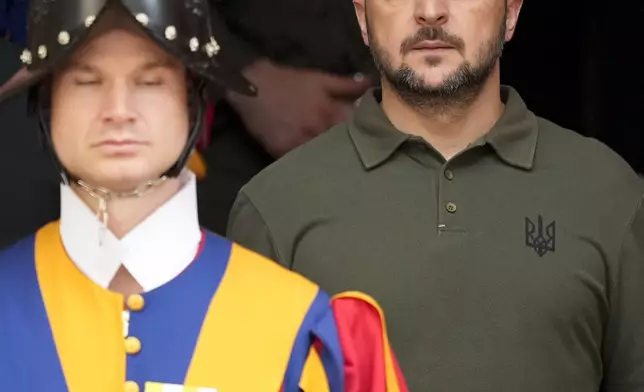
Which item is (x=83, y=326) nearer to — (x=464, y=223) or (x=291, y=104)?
(x=464, y=223)

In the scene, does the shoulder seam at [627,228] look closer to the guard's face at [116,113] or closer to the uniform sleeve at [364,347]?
the uniform sleeve at [364,347]

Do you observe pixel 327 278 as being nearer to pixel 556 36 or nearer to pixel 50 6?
pixel 50 6

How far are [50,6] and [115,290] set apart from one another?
9.6 inches

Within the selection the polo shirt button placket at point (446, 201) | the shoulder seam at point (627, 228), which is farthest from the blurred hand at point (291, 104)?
the shoulder seam at point (627, 228)

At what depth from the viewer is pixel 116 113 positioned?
0.93 meters

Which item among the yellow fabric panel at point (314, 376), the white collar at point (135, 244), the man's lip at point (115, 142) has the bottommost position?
the yellow fabric panel at point (314, 376)

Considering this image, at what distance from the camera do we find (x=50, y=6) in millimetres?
926

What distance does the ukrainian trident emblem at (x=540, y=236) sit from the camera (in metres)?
1.19

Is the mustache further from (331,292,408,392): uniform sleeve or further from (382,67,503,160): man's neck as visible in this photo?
(331,292,408,392): uniform sleeve

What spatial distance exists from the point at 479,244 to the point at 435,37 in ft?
0.73

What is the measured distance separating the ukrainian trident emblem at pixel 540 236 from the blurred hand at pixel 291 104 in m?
0.40

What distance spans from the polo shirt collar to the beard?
0.04 metres

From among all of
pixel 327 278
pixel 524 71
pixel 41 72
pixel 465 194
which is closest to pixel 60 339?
pixel 41 72

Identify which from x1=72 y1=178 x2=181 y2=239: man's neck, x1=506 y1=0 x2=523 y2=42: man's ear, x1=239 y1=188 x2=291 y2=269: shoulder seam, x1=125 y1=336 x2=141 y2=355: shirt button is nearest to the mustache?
x1=506 y1=0 x2=523 y2=42: man's ear
